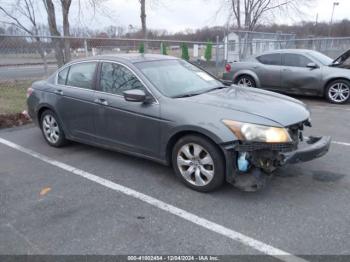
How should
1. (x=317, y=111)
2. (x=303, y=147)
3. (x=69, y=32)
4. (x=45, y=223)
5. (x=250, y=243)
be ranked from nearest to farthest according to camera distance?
1. (x=250, y=243)
2. (x=45, y=223)
3. (x=303, y=147)
4. (x=317, y=111)
5. (x=69, y=32)

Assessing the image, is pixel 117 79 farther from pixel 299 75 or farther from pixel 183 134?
pixel 299 75

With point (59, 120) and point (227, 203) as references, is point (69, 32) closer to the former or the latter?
point (59, 120)

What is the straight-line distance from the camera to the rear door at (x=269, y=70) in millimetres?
9820

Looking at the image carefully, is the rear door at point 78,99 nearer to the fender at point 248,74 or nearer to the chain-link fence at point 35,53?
the chain-link fence at point 35,53

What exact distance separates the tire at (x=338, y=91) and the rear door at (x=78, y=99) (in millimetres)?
6971

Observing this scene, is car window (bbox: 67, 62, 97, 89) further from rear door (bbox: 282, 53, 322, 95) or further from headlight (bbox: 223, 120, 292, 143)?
rear door (bbox: 282, 53, 322, 95)

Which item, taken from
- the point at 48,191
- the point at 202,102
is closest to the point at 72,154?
the point at 48,191

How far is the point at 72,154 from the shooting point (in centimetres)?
517

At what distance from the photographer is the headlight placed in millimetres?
3400

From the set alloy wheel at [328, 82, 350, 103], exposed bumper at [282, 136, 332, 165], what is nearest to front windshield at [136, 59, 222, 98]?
exposed bumper at [282, 136, 332, 165]

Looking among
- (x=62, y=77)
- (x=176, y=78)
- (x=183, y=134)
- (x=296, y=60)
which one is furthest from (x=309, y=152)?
(x=296, y=60)

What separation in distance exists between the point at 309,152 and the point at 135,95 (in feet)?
6.84

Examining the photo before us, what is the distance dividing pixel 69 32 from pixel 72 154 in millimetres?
9528

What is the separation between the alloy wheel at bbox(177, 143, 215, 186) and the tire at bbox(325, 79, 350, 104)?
682 cm
